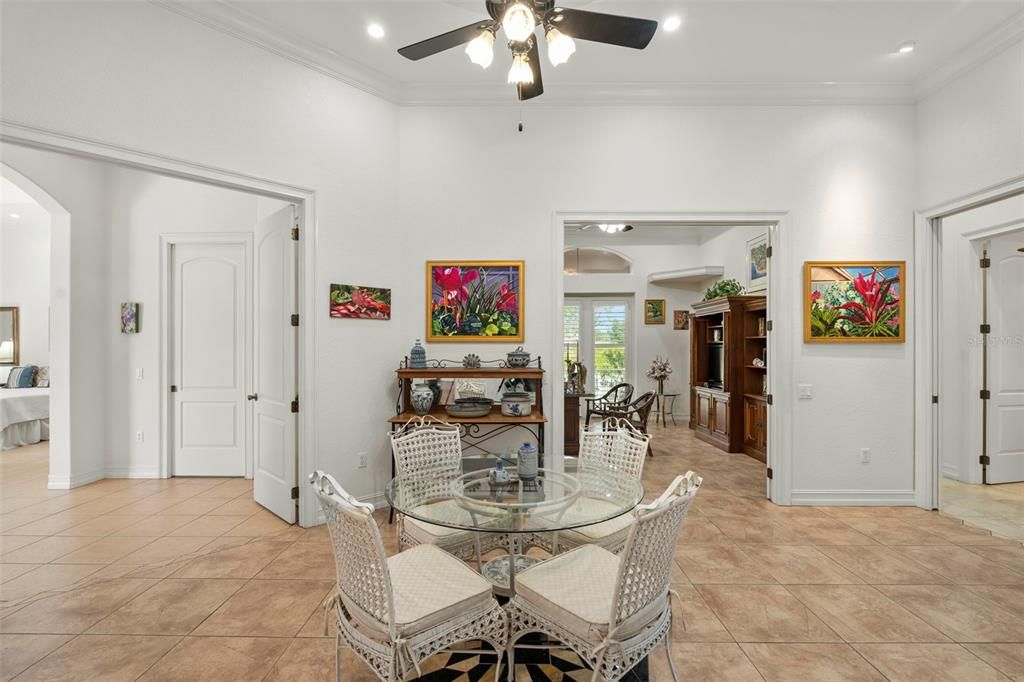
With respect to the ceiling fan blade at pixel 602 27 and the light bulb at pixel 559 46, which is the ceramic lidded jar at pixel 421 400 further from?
the ceiling fan blade at pixel 602 27

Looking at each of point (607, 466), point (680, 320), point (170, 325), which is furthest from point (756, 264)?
point (170, 325)

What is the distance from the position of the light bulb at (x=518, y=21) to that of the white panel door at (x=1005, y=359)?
18.6ft

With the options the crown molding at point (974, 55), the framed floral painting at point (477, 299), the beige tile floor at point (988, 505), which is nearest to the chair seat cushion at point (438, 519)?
the framed floral painting at point (477, 299)

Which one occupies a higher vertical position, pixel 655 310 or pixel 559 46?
pixel 559 46

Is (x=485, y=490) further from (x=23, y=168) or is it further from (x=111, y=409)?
(x=23, y=168)

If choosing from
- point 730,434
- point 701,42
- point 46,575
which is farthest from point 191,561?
point 730,434

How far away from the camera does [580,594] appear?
1.85 meters

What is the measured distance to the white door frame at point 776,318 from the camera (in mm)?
4129

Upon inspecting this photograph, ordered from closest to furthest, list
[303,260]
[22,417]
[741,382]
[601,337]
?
[303,260], [741,382], [22,417], [601,337]

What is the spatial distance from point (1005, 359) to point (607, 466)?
5.00 m

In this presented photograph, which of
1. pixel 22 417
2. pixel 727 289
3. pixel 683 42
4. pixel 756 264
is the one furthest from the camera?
pixel 756 264

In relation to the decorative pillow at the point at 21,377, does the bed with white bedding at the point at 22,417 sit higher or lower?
lower

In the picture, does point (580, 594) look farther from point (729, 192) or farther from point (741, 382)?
point (741, 382)

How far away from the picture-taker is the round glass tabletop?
6.57ft
